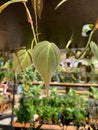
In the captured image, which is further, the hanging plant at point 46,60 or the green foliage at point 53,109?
the green foliage at point 53,109

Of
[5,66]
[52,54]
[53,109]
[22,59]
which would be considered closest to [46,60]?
[52,54]

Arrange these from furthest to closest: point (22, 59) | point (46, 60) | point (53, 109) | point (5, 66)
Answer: point (53, 109) → point (5, 66) → point (22, 59) → point (46, 60)

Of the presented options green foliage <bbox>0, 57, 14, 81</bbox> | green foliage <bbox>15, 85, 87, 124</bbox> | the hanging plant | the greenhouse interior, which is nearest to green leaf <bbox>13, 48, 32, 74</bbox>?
the greenhouse interior

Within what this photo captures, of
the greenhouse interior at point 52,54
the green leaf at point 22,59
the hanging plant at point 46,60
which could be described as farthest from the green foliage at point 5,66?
the hanging plant at point 46,60

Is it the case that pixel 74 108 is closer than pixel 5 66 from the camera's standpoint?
No

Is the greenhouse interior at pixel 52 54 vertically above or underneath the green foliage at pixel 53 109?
above

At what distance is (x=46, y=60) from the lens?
0.39m

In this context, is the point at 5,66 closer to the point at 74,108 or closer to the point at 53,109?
the point at 53,109

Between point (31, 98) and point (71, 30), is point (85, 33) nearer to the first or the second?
point (71, 30)

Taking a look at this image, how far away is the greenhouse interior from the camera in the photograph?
447 millimetres

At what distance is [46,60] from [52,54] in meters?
0.02

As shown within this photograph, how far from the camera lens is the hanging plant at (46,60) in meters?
0.37

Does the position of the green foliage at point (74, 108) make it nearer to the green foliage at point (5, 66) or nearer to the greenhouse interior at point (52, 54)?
the greenhouse interior at point (52, 54)

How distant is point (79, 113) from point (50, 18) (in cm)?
97
